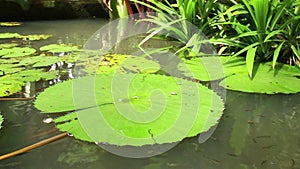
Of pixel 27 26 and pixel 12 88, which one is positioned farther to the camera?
pixel 27 26

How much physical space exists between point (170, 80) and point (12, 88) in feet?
1.65

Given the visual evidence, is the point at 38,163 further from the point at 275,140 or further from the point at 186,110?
the point at 275,140

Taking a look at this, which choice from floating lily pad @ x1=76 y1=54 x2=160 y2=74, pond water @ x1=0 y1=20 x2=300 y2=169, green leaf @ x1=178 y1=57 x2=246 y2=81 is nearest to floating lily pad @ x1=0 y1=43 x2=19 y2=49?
floating lily pad @ x1=76 y1=54 x2=160 y2=74

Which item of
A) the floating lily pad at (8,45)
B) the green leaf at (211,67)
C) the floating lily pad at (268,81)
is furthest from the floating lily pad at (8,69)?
the floating lily pad at (268,81)

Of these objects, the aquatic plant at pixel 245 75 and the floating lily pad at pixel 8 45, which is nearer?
the aquatic plant at pixel 245 75

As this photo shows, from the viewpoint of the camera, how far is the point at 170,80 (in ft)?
3.51

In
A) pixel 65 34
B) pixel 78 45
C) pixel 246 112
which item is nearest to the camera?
Answer: pixel 246 112

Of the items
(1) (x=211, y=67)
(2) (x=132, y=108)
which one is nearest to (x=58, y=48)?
(1) (x=211, y=67)

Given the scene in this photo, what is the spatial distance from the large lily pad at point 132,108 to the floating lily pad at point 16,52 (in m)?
0.56

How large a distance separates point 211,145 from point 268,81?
0.47 m

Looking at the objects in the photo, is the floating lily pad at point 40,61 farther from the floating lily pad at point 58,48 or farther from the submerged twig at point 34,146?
the submerged twig at point 34,146

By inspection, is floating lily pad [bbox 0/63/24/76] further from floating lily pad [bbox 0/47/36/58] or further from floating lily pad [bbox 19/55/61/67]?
floating lily pad [bbox 0/47/36/58]

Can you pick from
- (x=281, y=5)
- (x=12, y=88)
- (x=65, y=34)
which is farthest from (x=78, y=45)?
(x=281, y=5)

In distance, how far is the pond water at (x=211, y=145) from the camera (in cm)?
70
